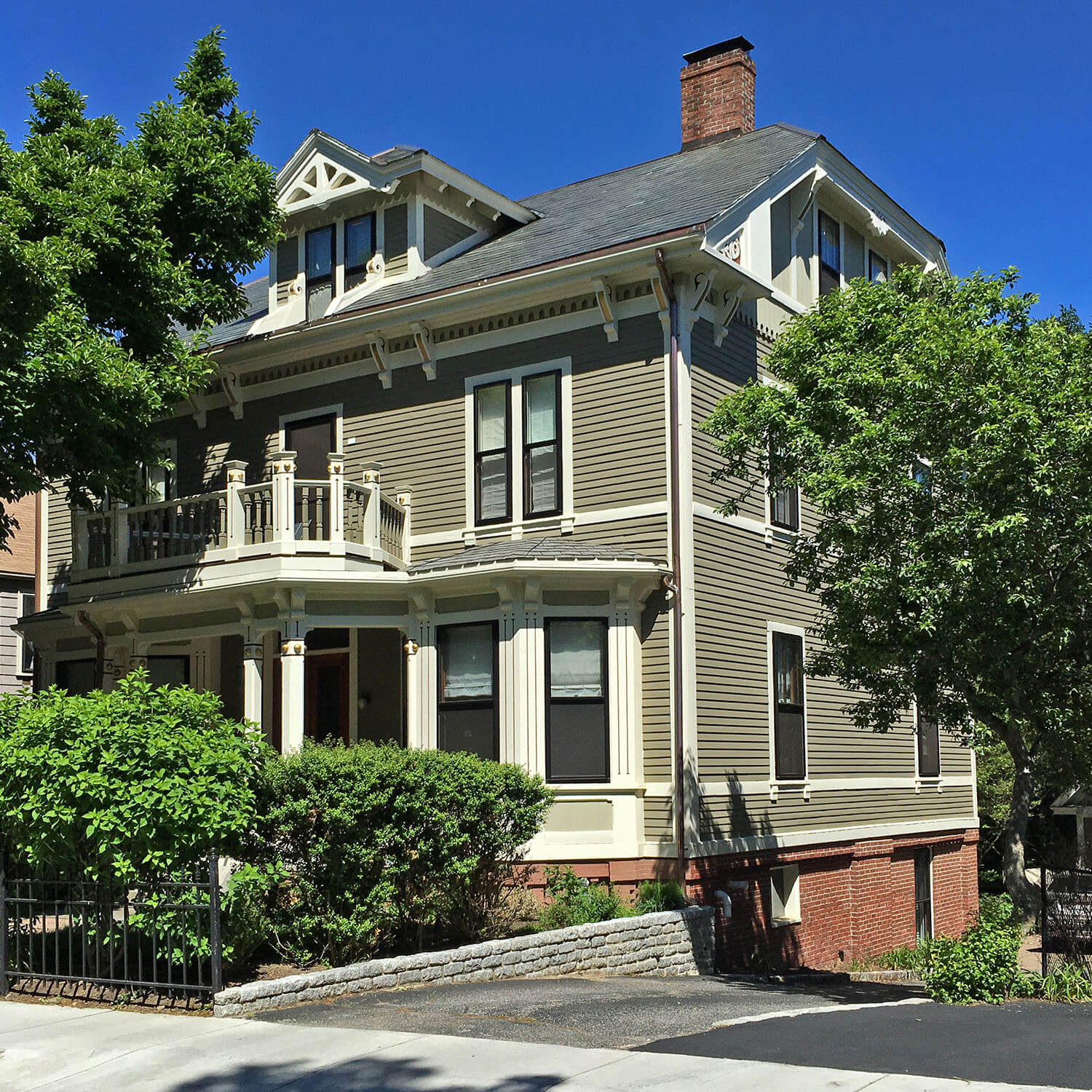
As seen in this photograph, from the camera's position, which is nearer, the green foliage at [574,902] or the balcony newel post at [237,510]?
the green foliage at [574,902]

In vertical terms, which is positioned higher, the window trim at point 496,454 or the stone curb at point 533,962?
the window trim at point 496,454

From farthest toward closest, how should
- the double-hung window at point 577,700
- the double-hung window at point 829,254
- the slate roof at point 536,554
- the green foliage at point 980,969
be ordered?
the double-hung window at point 829,254 → the double-hung window at point 577,700 → the slate roof at point 536,554 → the green foliage at point 980,969

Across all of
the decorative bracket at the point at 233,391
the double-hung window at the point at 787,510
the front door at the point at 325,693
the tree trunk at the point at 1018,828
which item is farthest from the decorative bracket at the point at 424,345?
the tree trunk at the point at 1018,828

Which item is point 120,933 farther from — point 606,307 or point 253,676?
point 606,307

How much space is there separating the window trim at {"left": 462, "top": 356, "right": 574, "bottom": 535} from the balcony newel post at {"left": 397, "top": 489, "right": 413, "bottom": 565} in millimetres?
982

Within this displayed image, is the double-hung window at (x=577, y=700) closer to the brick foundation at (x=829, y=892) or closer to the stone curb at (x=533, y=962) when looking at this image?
the brick foundation at (x=829, y=892)

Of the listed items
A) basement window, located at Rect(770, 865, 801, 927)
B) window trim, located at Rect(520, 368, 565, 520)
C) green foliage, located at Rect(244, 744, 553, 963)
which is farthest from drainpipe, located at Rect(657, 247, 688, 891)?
green foliage, located at Rect(244, 744, 553, 963)

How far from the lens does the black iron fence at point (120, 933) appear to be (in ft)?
36.3

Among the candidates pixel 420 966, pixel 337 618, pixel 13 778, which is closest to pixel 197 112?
pixel 337 618

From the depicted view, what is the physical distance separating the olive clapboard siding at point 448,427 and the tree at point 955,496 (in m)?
2.90

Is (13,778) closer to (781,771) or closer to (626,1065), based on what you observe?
(626,1065)

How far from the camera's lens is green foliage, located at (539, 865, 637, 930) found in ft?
50.6

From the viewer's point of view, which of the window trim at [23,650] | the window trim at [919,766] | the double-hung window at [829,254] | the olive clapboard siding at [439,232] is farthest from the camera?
the window trim at [23,650]

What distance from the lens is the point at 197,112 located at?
18.7m
